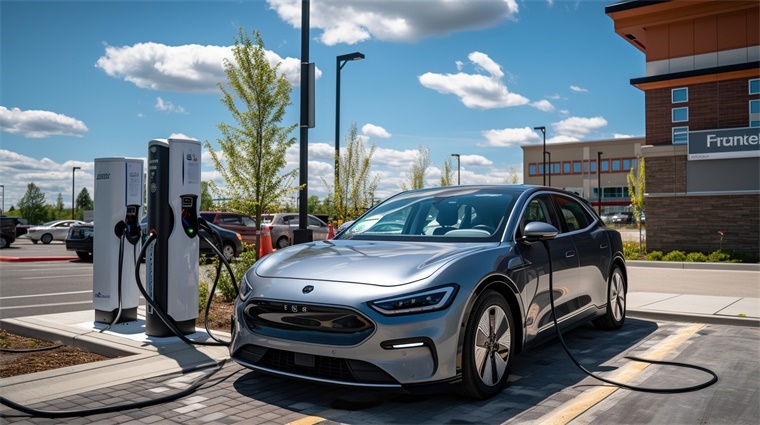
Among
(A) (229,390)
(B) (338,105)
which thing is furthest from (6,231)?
(A) (229,390)

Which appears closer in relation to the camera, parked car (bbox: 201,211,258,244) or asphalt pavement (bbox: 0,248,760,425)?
asphalt pavement (bbox: 0,248,760,425)

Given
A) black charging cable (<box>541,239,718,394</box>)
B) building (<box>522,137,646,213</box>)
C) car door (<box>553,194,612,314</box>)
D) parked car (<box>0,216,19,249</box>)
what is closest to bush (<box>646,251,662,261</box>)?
car door (<box>553,194,612,314</box>)

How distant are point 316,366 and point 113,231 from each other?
4.05m

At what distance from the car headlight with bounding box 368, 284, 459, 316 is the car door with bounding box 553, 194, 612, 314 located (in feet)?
7.96

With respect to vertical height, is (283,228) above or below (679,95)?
below

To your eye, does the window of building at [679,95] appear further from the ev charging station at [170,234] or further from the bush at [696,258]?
the ev charging station at [170,234]

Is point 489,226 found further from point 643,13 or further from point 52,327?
point 643,13

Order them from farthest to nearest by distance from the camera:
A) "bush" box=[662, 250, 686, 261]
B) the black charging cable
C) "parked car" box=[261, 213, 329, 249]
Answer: "parked car" box=[261, 213, 329, 249], "bush" box=[662, 250, 686, 261], the black charging cable

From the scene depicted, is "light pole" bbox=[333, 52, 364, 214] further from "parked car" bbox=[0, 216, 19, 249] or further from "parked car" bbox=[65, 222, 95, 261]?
"parked car" bbox=[0, 216, 19, 249]

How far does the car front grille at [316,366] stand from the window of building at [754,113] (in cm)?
1884

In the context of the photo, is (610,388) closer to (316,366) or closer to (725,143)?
(316,366)

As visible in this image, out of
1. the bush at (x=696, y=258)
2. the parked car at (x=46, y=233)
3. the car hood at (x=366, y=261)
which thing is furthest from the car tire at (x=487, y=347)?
the parked car at (x=46, y=233)

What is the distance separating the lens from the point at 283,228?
2367 centimetres

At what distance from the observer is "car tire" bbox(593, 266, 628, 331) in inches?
272
